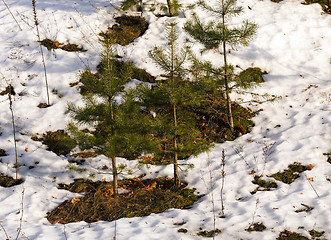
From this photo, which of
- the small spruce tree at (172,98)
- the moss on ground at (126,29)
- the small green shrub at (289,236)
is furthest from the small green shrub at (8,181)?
the moss on ground at (126,29)

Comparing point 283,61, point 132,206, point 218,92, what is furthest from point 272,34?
point 132,206

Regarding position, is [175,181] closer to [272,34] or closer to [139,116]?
[139,116]

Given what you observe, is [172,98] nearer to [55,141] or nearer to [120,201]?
[120,201]

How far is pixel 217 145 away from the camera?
7.28m

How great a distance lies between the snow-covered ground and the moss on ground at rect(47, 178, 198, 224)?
267mm

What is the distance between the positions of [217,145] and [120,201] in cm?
305

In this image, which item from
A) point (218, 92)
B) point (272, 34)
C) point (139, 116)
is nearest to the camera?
point (139, 116)

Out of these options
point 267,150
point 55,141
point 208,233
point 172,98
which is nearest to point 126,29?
point 55,141

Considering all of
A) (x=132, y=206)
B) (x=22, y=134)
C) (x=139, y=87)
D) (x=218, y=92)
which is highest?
(x=139, y=87)

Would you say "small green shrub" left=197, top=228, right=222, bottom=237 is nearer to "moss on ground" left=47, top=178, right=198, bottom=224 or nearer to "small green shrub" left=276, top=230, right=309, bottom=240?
"small green shrub" left=276, top=230, right=309, bottom=240

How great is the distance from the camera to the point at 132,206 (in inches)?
215

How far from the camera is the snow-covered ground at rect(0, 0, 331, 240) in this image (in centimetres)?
450

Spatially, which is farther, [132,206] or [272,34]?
[272,34]

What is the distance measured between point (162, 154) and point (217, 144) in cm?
200
